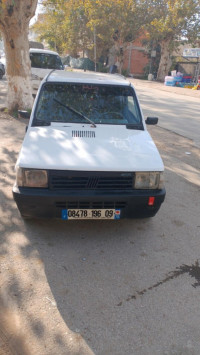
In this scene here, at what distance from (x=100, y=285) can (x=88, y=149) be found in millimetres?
1482

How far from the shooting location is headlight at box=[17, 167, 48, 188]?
3.03 m

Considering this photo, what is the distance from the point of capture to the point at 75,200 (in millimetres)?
3047

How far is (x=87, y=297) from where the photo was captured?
8.65 feet

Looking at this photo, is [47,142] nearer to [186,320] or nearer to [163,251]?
[163,251]

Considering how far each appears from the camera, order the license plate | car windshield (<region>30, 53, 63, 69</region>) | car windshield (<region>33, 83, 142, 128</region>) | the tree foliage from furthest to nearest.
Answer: the tree foliage → car windshield (<region>30, 53, 63, 69</region>) → car windshield (<region>33, 83, 142, 128</region>) → the license plate

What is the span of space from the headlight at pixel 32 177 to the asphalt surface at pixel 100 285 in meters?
0.73

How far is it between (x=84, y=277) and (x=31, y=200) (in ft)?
3.13

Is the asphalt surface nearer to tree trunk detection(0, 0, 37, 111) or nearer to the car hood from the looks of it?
the car hood

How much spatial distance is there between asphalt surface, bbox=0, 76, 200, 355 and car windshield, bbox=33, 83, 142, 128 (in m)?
1.38

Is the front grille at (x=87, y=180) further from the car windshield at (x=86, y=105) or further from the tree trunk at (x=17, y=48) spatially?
the tree trunk at (x=17, y=48)

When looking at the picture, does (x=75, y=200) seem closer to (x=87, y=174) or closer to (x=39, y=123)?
(x=87, y=174)

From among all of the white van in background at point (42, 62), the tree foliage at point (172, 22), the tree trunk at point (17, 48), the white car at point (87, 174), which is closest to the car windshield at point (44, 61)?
the white van in background at point (42, 62)

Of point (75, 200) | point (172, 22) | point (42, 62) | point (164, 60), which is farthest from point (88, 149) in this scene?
point (164, 60)

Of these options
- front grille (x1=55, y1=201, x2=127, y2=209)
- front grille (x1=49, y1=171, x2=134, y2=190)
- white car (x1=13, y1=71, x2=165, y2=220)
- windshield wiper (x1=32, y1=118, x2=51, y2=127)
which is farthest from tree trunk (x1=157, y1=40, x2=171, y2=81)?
front grille (x1=55, y1=201, x2=127, y2=209)
